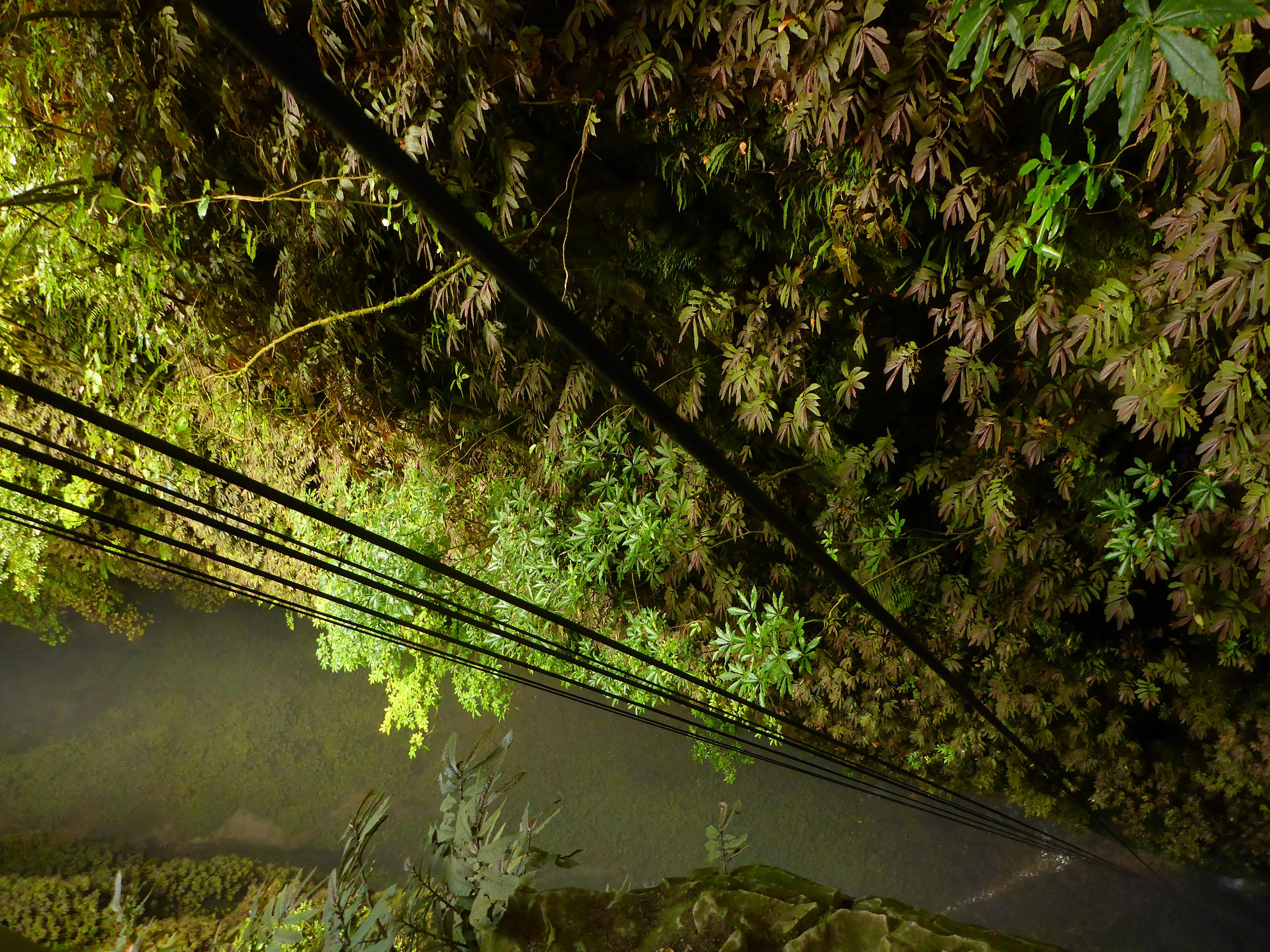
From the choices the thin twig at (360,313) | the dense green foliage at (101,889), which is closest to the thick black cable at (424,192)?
the thin twig at (360,313)

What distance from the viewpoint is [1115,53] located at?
0.72 meters

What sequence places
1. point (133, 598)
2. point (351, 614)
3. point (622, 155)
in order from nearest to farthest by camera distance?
point (622, 155) → point (351, 614) → point (133, 598)

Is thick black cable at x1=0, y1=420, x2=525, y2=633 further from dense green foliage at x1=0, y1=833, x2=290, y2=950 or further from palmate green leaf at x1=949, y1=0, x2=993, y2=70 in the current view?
dense green foliage at x1=0, y1=833, x2=290, y2=950

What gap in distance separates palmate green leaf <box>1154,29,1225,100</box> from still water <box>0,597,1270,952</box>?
10.8 feet

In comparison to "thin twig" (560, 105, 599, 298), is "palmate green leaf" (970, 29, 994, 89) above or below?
below

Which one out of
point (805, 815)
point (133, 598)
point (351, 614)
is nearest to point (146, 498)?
point (351, 614)

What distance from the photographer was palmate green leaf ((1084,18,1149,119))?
0.70m

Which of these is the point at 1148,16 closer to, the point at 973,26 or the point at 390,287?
the point at 973,26

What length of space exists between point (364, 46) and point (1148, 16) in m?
1.34

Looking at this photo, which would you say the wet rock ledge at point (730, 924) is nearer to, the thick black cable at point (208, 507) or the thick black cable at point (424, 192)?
the thick black cable at point (208, 507)

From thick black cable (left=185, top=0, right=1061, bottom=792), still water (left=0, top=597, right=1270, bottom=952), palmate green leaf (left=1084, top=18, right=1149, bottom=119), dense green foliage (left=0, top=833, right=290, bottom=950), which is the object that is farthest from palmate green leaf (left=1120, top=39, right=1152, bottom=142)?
dense green foliage (left=0, top=833, right=290, bottom=950)

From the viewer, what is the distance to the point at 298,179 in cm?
169

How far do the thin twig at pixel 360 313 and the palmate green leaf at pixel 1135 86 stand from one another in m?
1.31

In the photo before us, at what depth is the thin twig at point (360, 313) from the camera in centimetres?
169
